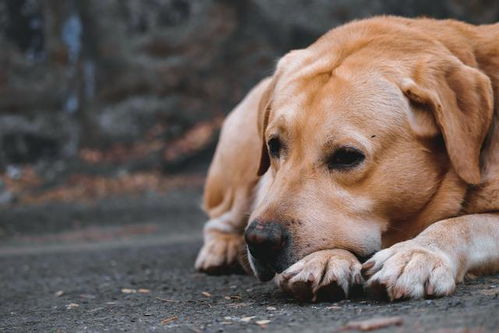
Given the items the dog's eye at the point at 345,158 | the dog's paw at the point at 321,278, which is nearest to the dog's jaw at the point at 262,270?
the dog's paw at the point at 321,278

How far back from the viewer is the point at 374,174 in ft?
9.98

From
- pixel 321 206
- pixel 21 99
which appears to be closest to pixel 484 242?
pixel 321 206

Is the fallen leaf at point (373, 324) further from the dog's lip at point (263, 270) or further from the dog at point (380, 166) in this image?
the dog's lip at point (263, 270)

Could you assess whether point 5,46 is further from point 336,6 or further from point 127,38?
point 336,6

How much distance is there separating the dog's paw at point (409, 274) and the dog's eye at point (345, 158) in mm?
459

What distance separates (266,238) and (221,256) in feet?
4.58

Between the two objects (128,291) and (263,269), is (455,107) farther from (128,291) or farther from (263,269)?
(128,291)

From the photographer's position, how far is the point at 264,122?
12.2ft

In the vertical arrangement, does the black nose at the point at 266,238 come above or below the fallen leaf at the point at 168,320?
above

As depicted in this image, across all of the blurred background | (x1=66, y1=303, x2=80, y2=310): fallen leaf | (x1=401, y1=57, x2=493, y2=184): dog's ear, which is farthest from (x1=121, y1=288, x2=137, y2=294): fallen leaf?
the blurred background

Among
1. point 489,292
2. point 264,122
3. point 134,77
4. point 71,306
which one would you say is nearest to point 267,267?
point 489,292

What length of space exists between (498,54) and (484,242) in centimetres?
90

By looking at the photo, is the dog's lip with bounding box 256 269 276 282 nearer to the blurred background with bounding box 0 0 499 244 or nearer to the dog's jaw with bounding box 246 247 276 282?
the dog's jaw with bounding box 246 247 276 282

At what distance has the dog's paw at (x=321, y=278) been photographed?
2691 mm
